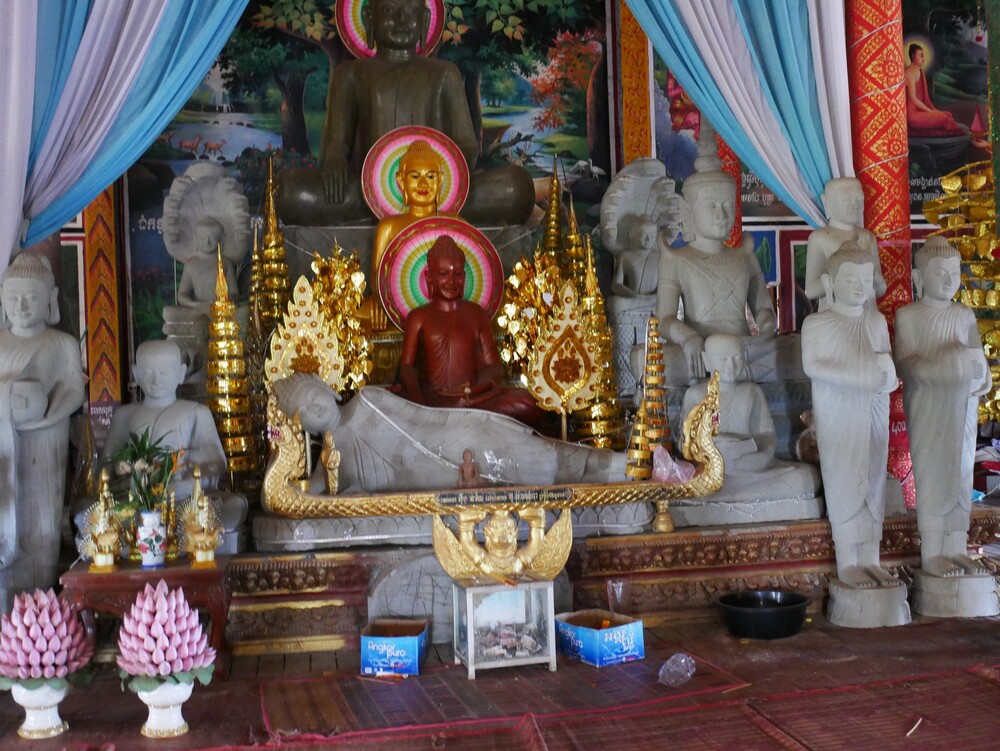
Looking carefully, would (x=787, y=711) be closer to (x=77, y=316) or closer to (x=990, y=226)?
(x=990, y=226)

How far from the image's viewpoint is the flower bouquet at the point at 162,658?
143 inches

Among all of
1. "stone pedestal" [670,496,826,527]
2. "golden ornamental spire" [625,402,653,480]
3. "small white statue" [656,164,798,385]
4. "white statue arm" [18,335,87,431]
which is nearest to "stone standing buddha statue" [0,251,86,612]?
"white statue arm" [18,335,87,431]

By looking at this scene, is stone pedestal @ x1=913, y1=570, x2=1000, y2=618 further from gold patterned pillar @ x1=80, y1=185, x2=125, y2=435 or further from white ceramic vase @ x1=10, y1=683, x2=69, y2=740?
gold patterned pillar @ x1=80, y1=185, x2=125, y2=435

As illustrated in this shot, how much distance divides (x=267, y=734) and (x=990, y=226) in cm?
496

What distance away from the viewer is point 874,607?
4801 millimetres

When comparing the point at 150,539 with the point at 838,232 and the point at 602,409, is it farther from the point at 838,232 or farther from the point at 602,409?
the point at 838,232

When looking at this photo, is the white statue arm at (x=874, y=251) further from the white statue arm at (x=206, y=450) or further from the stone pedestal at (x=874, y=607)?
the white statue arm at (x=206, y=450)

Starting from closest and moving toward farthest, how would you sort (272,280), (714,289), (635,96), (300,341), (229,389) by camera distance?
(229,389)
(300,341)
(714,289)
(272,280)
(635,96)

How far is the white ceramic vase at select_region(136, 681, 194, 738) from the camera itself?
12.0 ft

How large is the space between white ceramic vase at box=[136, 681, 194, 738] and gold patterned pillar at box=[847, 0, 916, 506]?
141 inches

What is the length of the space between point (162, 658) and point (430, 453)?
5.49ft

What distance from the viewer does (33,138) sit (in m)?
4.55

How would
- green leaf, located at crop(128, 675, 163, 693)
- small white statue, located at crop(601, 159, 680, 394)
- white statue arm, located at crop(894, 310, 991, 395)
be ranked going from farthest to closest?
small white statue, located at crop(601, 159, 680, 394) < white statue arm, located at crop(894, 310, 991, 395) < green leaf, located at crop(128, 675, 163, 693)

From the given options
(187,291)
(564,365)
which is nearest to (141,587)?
(564,365)
